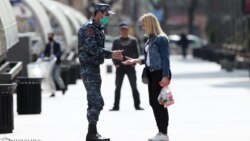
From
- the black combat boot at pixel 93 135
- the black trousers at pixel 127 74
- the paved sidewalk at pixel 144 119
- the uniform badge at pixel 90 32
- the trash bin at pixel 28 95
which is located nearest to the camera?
the uniform badge at pixel 90 32

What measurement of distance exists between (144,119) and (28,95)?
238 centimetres

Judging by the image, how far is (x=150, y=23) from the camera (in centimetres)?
1490

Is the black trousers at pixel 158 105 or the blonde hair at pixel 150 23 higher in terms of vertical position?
the blonde hair at pixel 150 23

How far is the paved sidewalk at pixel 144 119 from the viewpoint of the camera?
52.6 ft

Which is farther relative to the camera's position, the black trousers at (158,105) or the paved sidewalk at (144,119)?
the paved sidewalk at (144,119)

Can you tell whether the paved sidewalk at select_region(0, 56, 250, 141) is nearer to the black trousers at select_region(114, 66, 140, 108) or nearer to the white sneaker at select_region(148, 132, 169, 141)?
the black trousers at select_region(114, 66, 140, 108)

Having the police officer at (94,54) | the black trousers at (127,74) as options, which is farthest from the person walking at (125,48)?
the police officer at (94,54)

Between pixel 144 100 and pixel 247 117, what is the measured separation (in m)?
6.66

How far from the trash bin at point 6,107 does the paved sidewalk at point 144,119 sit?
0.52 ft

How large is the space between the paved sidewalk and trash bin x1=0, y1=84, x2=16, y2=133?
159 mm

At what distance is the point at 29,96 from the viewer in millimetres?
20312

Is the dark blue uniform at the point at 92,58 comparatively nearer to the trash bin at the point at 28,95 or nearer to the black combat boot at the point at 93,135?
the black combat boot at the point at 93,135

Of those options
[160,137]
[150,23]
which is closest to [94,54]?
[150,23]

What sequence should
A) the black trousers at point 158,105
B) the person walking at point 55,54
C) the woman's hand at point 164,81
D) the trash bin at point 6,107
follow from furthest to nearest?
the person walking at point 55,54 → the trash bin at point 6,107 → the black trousers at point 158,105 → the woman's hand at point 164,81
